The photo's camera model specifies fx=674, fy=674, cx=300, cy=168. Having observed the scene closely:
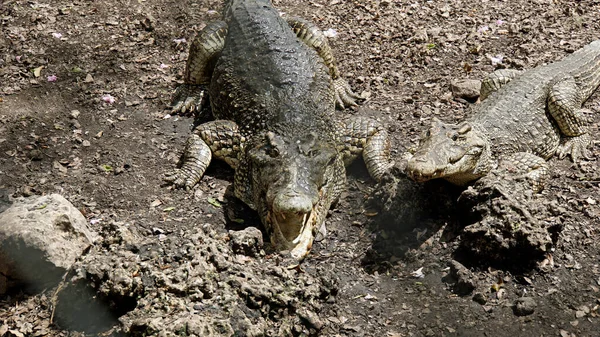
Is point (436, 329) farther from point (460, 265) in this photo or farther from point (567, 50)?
point (567, 50)

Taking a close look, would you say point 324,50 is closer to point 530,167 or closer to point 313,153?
point 313,153

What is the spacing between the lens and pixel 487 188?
4922 millimetres

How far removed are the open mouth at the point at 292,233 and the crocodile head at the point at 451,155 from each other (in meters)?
0.87

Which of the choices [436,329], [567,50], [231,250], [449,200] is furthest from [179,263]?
[567,50]

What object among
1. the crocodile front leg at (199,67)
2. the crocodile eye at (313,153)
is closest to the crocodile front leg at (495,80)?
the crocodile eye at (313,153)

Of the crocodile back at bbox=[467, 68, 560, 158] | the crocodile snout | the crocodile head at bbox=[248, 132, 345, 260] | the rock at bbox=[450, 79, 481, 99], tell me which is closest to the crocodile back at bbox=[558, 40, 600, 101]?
the crocodile back at bbox=[467, 68, 560, 158]

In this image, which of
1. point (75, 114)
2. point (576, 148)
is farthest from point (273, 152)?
point (576, 148)

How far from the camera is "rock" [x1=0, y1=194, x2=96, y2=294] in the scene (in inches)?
173

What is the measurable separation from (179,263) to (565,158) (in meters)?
3.63

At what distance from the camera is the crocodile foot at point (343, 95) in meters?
6.66

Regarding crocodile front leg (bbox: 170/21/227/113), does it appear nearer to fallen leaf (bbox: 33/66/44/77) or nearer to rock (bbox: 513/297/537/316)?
fallen leaf (bbox: 33/66/44/77)

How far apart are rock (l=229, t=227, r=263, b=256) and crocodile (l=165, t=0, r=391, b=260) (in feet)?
0.88

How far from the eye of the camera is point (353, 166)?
602 centimetres

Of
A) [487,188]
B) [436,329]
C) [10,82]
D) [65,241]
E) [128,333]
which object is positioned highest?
[487,188]
